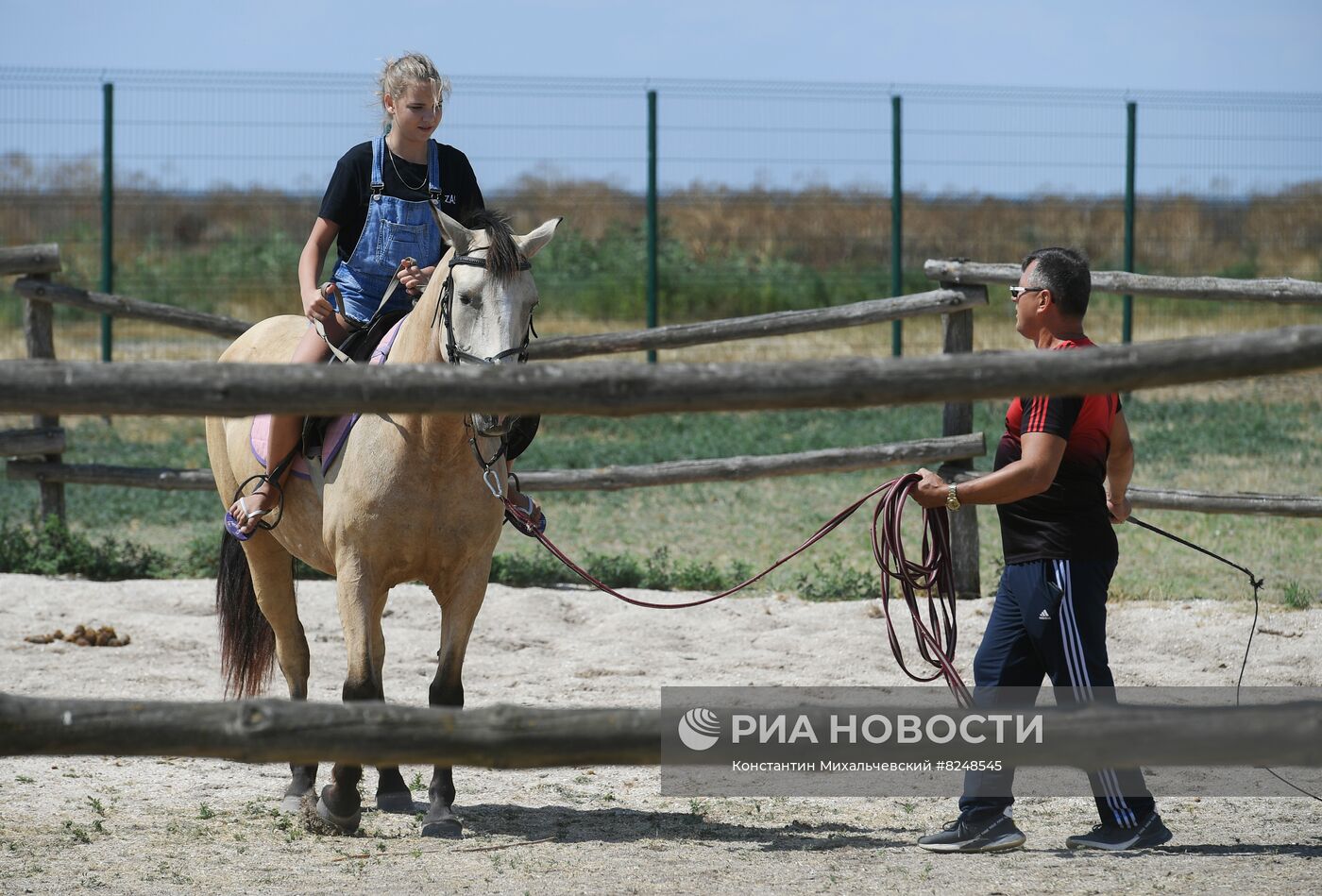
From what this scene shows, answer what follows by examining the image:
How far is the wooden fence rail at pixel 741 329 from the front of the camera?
7988mm

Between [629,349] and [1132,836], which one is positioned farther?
[629,349]

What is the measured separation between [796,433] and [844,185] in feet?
12.3

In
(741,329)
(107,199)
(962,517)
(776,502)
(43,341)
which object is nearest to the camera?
(962,517)

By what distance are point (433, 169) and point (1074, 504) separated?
8.66 ft

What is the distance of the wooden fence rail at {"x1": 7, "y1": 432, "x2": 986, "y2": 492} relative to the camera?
7777mm

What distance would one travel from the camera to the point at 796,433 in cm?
1316

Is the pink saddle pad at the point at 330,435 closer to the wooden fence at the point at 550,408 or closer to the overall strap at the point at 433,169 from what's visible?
the overall strap at the point at 433,169

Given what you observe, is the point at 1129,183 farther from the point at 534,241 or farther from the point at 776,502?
the point at 534,241

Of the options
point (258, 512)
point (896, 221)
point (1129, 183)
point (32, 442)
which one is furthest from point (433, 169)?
point (1129, 183)

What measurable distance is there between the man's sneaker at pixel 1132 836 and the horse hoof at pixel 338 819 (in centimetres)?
243

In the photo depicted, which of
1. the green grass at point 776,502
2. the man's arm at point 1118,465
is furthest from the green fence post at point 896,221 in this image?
the man's arm at point 1118,465

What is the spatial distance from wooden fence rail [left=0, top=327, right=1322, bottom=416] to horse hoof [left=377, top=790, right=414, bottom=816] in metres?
2.59

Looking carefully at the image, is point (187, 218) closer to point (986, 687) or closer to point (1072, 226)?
point (1072, 226)

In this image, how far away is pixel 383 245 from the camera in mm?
5047
